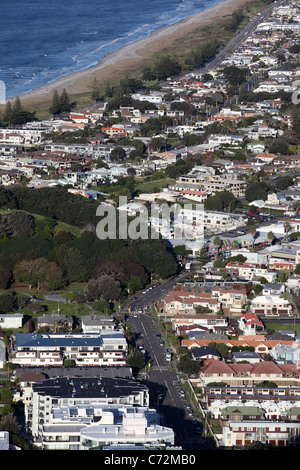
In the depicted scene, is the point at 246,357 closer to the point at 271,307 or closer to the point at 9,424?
the point at 271,307

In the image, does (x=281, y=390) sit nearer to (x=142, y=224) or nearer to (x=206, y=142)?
(x=142, y=224)

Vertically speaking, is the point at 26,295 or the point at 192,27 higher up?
the point at 192,27

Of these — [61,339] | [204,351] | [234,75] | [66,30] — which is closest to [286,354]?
[204,351]

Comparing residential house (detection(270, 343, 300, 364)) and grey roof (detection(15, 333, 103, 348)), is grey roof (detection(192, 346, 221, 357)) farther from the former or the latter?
grey roof (detection(15, 333, 103, 348))

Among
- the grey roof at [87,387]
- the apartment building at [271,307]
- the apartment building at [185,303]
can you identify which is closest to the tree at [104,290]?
the apartment building at [185,303]

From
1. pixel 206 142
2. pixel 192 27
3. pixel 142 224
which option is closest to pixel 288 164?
pixel 206 142
